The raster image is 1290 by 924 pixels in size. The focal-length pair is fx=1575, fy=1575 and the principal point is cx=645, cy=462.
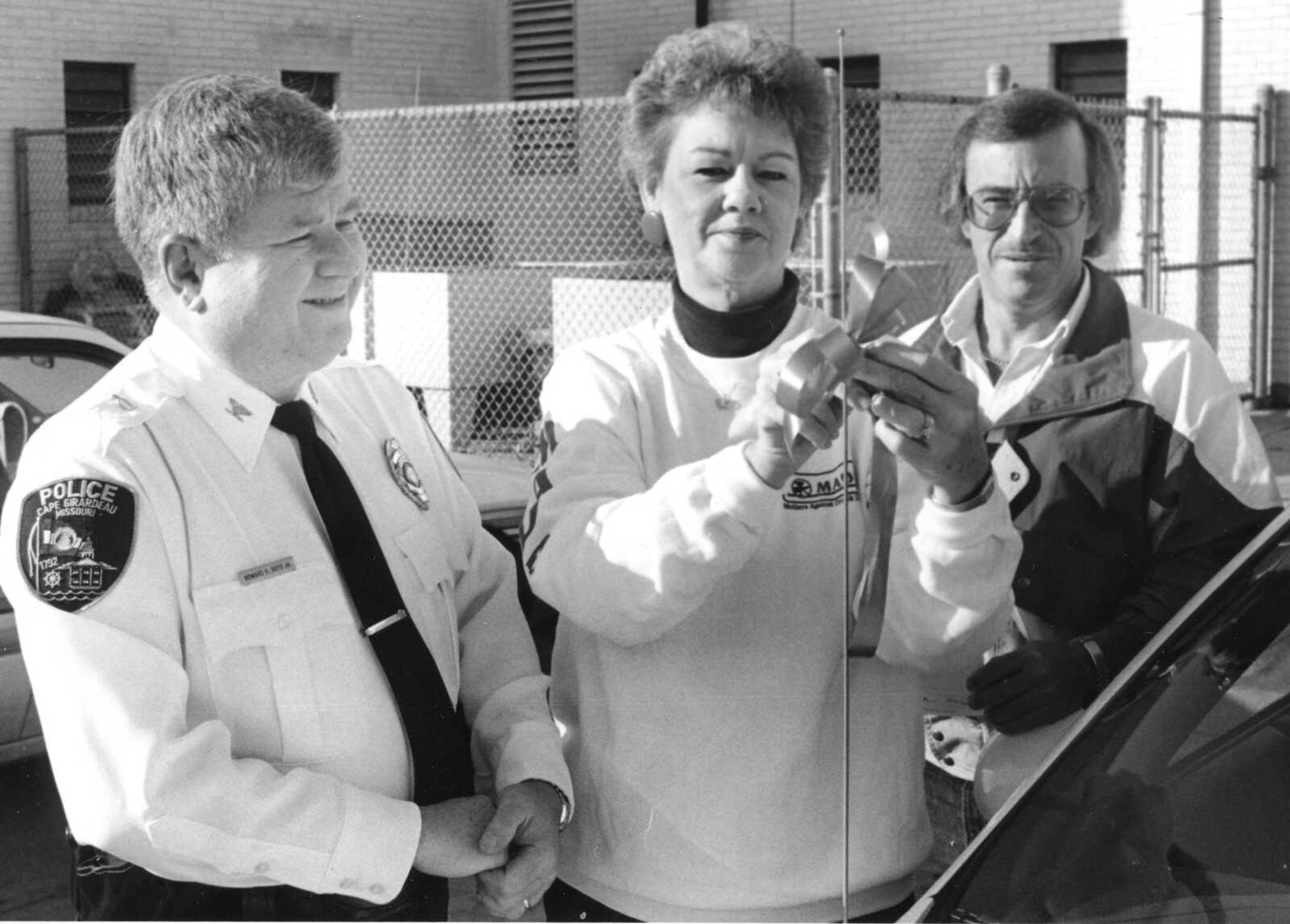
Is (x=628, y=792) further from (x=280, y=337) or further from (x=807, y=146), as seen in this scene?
(x=807, y=146)

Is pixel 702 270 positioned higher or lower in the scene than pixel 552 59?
lower

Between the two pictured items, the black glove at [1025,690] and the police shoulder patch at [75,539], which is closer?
the police shoulder patch at [75,539]

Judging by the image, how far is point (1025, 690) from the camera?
1.71m

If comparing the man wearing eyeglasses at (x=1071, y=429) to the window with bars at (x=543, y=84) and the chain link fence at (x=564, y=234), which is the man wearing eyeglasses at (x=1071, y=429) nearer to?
the chain link fence at (x=564, y=234)

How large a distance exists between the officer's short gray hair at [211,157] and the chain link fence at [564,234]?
3030mm

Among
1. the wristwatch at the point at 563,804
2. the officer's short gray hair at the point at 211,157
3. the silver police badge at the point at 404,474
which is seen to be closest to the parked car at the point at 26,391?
the silver police badge at the point at 404,474

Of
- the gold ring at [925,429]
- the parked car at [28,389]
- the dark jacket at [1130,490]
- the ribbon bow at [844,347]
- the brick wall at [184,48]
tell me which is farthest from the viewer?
the parked car at [28,389]

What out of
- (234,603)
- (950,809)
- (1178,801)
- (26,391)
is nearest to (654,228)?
(234,603)

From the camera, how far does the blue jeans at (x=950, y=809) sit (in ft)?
6.72

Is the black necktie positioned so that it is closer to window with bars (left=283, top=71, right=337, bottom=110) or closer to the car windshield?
the car windshield

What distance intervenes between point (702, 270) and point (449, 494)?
388 mm

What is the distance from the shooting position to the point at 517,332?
8.41 meters

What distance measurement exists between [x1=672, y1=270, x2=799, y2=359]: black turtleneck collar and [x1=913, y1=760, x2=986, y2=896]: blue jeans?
73cm

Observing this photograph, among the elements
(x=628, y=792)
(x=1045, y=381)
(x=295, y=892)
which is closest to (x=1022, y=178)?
(x=1045, y=381)
